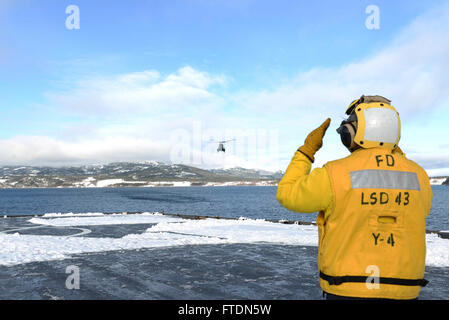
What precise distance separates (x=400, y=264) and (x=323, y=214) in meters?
0.75

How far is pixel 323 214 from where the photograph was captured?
126 inches

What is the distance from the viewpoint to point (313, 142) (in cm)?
330

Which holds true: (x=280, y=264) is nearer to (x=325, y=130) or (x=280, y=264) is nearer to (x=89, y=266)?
(x=89, y=266)

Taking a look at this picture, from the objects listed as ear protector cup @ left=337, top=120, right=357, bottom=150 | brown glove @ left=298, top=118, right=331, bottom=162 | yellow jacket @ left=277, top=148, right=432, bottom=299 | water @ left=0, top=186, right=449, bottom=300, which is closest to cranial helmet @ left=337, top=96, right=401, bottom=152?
ear protector cup @ left=337, top=120, right=357, bottom=150

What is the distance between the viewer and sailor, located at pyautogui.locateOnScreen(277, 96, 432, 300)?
292 centimetres

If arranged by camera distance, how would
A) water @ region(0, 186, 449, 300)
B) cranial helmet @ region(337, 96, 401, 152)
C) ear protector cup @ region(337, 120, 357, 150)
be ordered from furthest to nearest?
water @ region(0, 186, 449, 300) → ear protector cup @ region(337, 120, 357, 150) → cranial helmet @ region(337, 96, 401, 152)

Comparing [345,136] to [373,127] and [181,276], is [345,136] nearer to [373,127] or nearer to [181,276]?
[373,127]

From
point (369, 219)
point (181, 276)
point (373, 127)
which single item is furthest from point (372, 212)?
point (181, 276)

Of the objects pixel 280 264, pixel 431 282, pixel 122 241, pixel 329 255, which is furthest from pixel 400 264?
pixel 122 241

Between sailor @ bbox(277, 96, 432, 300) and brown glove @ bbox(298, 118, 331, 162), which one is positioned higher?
brown glove @ bbox(298, 118, 331, 162)

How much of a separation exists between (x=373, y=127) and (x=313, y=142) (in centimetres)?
54

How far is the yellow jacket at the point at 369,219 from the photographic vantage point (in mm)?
2916

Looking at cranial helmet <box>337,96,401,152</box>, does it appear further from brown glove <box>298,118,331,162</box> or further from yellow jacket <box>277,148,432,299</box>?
Answer: brown glove <box>298,118,331,162</box>

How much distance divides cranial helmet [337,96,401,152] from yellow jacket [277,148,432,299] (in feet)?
0.35
